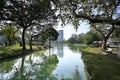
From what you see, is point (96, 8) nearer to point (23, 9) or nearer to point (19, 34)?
point (23, 9)

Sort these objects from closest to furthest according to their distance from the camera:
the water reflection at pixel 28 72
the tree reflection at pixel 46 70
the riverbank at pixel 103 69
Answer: the riverbank at pixel 103 69 < the water reflection at pixel 28 72 < the tree reflection at pixel 46 70

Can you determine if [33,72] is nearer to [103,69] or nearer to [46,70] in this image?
[46,70]

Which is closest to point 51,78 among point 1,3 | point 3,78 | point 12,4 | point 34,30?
point 3,78

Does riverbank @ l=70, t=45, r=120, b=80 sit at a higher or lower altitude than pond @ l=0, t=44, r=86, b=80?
higher

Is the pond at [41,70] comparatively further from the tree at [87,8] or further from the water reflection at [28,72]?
the tree at [87,8]

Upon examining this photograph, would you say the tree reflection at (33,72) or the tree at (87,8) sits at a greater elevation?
the tree at (87,8)

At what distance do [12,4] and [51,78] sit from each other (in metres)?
14.8

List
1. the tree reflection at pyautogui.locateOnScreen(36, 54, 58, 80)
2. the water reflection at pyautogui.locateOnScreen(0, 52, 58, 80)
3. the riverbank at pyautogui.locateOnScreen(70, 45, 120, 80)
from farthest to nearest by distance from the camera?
the tree reflection at pyautogui.locateOnScreen(36, 54, 58, 80), the water reflection at pyautogui.locateOnScreen(0, 52, 58, 80), the riverbank at pyautogui.locateOnScreen(70, 45, 120, 80)

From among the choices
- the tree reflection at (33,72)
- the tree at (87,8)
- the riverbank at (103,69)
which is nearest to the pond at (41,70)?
the tree reflection at (33,72)

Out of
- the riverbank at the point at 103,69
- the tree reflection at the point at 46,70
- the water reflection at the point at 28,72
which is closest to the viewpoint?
the riverbank at the point at 103,69

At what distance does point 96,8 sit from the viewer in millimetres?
16969

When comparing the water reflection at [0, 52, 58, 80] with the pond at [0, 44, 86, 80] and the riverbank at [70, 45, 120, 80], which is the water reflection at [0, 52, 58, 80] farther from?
the riverbank at [70, 45, 120, 80]

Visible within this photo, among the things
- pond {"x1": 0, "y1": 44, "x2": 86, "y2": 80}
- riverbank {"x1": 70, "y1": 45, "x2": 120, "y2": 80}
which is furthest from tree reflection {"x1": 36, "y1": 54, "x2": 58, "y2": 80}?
riverbank {"x1": 70, "y1": 45, "x2": 120, "y2": 80}

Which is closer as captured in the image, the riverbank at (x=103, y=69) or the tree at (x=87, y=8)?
the riverbank at (x=103, y=69)
